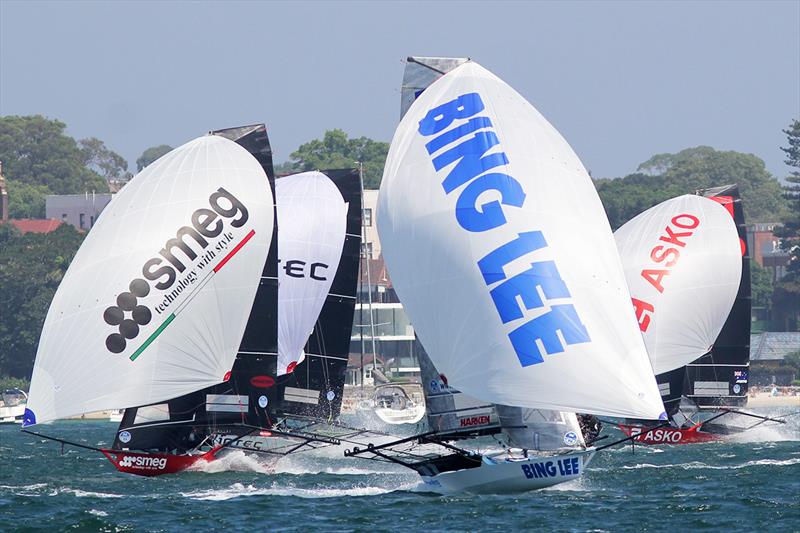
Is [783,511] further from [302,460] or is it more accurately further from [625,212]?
[625,212]

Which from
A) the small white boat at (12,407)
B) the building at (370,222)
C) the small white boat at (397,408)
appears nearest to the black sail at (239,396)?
the small white boat at (397,408)

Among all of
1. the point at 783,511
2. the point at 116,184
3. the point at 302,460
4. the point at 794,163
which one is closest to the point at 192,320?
the point at 302,460

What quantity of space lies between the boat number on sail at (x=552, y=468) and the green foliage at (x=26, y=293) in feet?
223

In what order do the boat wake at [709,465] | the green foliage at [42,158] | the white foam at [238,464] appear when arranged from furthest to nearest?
the green foliage at [42,158]
the boat wake at [709,465]
the white foam at [238,464]

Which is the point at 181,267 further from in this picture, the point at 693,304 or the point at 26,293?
the point at 26,293

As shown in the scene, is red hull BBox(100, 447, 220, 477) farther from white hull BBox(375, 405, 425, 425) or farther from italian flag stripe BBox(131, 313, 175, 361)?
white hull BBox(375, 405, 425, 425)

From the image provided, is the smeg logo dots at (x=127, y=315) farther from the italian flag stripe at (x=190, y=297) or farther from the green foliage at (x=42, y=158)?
the green foliage at (x=42, y=158)

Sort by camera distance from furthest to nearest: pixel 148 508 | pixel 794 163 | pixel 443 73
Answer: pixel 794 163
pixel 443 73
pixel 148 508

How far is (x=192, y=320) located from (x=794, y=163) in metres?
89.0

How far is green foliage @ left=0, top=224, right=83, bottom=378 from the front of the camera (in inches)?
3718

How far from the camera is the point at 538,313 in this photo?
90.0 ft

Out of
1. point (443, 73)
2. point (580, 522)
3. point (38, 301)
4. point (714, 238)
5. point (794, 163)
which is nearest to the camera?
point (580, 522)

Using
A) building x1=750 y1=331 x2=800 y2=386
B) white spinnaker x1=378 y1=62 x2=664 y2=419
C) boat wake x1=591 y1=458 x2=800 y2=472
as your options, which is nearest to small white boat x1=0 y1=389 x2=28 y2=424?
building x1=750 y1=331 x2=800 y2=386

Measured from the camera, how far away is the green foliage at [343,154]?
141 m
